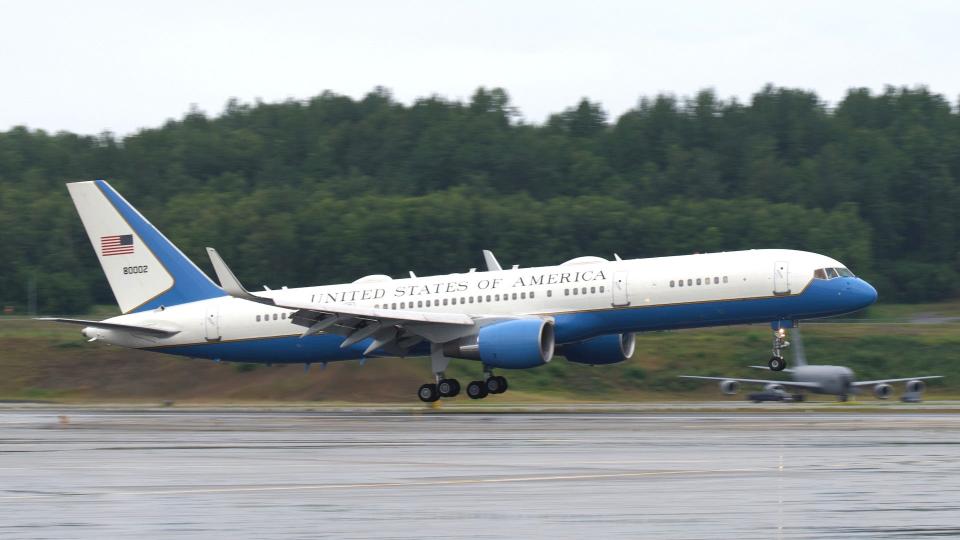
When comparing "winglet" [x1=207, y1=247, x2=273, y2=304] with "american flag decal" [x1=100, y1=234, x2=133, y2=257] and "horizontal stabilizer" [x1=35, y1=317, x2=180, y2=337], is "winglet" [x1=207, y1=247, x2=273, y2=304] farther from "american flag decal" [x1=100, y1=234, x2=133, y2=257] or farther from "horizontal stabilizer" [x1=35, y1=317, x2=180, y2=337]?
"american flag decal" [x1=100, y1=234, x2=133, y2=257]

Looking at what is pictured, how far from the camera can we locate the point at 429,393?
4028 centimetres

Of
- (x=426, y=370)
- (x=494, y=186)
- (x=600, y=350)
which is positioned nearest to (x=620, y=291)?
(x=600, y=350)

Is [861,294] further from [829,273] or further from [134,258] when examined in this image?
[134,258]

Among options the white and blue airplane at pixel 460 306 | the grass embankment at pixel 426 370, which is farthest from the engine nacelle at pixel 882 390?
the grass embankment at pixel 426 370

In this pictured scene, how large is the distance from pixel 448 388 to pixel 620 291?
5.89 m

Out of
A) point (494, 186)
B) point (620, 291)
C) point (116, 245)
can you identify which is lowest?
point (620, 291)

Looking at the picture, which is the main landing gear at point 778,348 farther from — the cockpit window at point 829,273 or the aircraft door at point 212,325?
the aircraft door at point 212,325

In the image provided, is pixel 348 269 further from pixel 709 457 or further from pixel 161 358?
pixel 709 457

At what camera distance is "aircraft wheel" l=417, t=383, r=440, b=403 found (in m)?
40.2

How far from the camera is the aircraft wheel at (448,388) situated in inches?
1565

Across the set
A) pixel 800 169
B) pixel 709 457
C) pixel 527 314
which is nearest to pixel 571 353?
pixel 527 314

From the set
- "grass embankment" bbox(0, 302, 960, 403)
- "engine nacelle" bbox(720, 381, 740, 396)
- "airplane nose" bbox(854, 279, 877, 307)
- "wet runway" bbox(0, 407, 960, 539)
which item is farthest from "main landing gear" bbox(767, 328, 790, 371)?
"grass embankment" bbox(0, 302, 960, 403)

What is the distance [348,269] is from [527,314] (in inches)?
1772

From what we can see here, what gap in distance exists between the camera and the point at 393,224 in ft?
280
